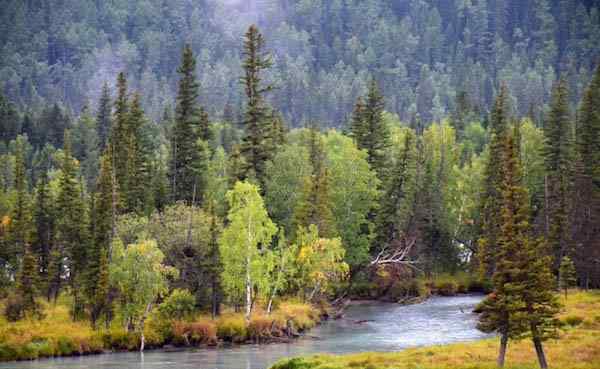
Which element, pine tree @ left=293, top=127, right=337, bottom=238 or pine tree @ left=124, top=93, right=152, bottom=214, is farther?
pine tree @ left=124, top=93, right=152, bottom=214

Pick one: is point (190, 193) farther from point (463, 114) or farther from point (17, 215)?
point (463, 114)

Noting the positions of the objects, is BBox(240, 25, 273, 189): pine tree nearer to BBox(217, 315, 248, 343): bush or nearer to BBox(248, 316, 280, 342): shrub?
BBox(248, 316, 280, 342): shrub

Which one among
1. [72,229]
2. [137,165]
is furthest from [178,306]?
[137,165]

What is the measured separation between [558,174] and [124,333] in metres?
57.4

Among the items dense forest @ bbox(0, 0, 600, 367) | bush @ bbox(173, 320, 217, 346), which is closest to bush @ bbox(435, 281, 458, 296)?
dense forest @ bbox(0, 0, 600, 367)

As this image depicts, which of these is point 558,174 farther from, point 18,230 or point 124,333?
point 18,230

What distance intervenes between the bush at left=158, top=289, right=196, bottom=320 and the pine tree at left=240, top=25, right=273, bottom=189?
2395 cm

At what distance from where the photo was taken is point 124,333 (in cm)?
6875

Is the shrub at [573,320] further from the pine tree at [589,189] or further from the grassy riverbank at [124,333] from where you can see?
the pine tree at [589,189]

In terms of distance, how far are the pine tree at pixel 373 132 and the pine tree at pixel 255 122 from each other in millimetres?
15439

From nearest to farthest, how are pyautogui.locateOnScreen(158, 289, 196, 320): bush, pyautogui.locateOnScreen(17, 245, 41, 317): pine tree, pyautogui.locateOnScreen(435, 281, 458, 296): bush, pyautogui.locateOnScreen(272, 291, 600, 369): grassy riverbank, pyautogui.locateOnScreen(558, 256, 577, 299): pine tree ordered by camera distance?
pyautogui.locateOnScreen(272, 291, 600, 369): grassy riverbank, pyautogui.locateOnScreen(158, 289, 196, 320): bush, pyautogui.locateOnScreen(17, 245, 41, 317): pine tree, pyautogui.locateOnScreen(558, 256, 577, 299): pine tree, pyautogui.locateOnScreen(435, 281, 458, 296): bush

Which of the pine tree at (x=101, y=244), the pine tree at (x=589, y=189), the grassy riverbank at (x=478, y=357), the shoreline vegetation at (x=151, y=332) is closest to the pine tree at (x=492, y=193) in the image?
the pine tree at (x=589, y=189)

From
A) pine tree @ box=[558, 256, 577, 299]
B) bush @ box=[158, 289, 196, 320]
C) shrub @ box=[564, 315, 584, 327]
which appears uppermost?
pine tree @ box=[558, 256, 577, 299]

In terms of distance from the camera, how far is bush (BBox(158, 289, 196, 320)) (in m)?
70.6
